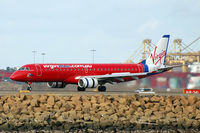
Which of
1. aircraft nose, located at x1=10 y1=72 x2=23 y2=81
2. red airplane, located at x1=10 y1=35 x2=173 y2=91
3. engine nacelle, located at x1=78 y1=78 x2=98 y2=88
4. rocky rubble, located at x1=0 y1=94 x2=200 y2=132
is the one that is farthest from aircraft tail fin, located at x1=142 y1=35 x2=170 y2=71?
rocky rubble, located at x1=0 y1=94 x2=200 y2=132

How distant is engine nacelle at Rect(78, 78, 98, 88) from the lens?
1970 inches

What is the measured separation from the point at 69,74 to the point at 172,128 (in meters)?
27.2

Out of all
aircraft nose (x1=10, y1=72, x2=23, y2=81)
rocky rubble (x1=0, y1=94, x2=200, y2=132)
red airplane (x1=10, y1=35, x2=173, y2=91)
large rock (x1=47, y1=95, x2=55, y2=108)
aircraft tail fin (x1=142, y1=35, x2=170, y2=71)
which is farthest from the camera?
aircraft tail fin (x1=142, y1=35, x2=170, y2=71)

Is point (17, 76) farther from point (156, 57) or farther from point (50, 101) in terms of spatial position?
point (156, 57)

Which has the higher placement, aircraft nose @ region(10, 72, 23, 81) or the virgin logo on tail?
the virgin logo on tail

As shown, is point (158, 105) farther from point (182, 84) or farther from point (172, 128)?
point (182, 84)

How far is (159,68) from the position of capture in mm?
55375

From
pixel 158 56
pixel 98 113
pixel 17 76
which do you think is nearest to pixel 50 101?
pixel 98 113

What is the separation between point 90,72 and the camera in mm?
54594

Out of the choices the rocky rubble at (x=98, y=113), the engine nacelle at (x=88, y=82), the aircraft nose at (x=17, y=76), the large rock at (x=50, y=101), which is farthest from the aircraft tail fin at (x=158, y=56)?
the large rock at (x=50, y=101)

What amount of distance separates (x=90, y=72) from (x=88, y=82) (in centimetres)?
458

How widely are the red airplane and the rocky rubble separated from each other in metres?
19.7

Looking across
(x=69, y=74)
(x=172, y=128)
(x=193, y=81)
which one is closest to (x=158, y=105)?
(x=172, y=128)

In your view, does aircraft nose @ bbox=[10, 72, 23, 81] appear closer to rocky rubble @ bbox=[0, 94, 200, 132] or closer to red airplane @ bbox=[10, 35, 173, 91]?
red airplane @ bbox=[10, 35, 173, 91]
